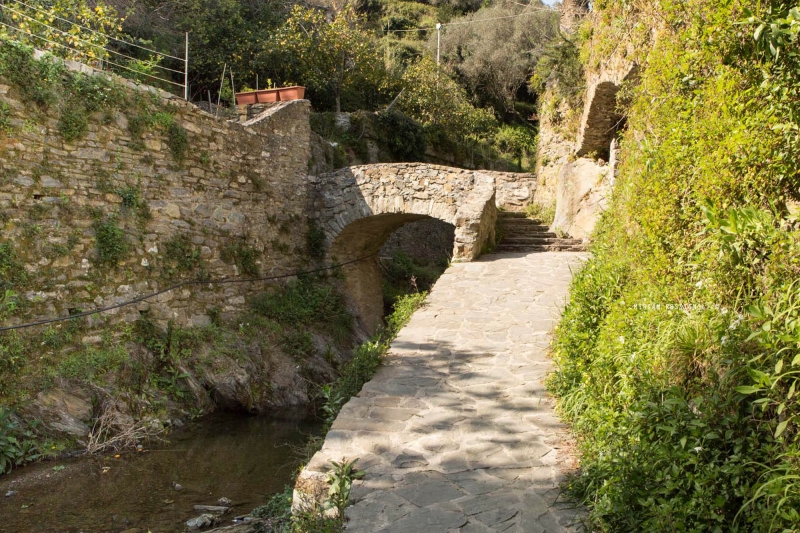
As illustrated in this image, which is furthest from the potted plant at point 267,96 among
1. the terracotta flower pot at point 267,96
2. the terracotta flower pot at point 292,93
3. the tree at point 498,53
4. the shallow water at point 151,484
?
the tree at point 498,53

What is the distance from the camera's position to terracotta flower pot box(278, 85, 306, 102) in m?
10.3

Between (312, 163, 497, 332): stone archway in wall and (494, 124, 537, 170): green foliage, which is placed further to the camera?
(494, 124, 537, 170): green foliage

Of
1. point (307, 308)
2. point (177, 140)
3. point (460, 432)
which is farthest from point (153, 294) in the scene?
point (460, 432)

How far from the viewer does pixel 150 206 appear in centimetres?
747

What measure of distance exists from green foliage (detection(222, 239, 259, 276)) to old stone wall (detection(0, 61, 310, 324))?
0.8 inches

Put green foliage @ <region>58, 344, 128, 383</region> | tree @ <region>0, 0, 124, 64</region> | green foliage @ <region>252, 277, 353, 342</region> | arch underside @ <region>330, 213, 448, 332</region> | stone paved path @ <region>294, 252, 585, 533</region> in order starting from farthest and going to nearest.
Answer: arch underside @ <region>330, 213, 448, 332</region>, green foliage @ <region>252, 277, 353, 342</region>, tree @ <region>0, 0, 124, 64</region>, green foliage @ <region>58, 344, 128, 383</region>, stone paved path @ <region>294, 252, 585, 533</region>

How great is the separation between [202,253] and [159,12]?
9349 mm

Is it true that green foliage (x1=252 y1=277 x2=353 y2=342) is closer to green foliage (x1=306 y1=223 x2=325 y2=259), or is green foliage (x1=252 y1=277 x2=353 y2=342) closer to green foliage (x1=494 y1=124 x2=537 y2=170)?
green foliage (x1=306 y1=223 x2=325 y2=259)

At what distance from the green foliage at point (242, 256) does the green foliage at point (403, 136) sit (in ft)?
23.0

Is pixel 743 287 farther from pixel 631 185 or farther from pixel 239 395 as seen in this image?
pixel 239 395

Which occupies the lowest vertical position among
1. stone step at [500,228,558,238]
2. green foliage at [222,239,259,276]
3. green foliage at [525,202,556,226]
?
green foliage at [222,239,259,276]

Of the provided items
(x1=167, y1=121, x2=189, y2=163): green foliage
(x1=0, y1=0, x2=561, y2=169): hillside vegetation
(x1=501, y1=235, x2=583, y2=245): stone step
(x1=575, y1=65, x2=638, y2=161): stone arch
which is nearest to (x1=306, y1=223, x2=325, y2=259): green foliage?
(x1=167, y1=121, x2=189, y2=163): green foliage

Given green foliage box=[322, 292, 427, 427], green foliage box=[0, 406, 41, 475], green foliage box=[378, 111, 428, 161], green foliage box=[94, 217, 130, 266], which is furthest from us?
green foliage box=[378, 111, 428, 161]

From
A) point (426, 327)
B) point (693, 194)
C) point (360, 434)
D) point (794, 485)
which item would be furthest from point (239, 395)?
point (794, 485)
